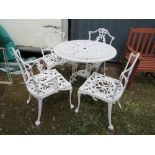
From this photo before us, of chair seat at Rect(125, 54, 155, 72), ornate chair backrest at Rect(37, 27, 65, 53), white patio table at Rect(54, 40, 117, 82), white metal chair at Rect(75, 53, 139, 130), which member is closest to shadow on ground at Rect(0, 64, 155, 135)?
white metal chair at Rect(75, 53, 139, 130)

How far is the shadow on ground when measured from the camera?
7.69 feet

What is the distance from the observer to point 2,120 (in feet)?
8.02

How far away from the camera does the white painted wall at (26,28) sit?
358cm

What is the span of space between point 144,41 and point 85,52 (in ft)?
5.11

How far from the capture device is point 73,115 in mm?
2574

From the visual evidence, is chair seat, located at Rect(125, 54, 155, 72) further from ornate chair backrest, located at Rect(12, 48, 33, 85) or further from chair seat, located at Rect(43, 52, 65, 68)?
ornate chair backrest, located at Rect(12, 48, 33, 85)

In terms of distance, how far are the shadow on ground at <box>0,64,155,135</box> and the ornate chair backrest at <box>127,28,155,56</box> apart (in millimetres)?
888

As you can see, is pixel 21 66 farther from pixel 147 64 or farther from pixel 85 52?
pixel 147 64

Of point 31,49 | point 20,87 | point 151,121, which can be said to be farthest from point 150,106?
point 31,49

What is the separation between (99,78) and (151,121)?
105cm

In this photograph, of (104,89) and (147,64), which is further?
(147,64)

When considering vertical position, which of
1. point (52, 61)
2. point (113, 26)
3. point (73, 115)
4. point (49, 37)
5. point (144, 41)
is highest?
point (113, 26)

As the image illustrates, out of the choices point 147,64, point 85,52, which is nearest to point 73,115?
point 85,52

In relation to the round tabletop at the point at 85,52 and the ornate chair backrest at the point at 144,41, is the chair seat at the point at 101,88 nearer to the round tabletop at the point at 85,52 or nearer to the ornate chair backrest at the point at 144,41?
the round tabletop at the point at 85,52
